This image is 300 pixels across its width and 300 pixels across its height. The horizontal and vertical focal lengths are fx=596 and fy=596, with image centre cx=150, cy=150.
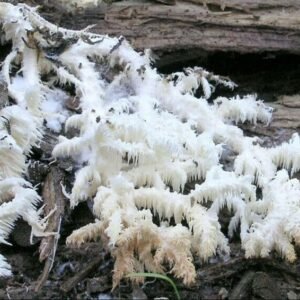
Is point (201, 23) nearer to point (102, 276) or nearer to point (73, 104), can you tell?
point (73, 104)

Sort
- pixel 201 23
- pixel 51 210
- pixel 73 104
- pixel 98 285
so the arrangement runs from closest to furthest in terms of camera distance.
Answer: pixel 98 285
pixel 51 210
pixel 73 104
pixel 201 23

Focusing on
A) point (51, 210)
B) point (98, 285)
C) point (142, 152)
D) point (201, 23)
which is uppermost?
point (201, 23)

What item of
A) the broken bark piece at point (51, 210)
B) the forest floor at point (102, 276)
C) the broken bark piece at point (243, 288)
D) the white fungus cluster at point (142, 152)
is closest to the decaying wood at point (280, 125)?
the white fungus cluster at point (142, 152)

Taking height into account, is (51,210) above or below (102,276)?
above

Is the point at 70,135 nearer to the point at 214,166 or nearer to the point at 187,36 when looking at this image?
the point at 214,166

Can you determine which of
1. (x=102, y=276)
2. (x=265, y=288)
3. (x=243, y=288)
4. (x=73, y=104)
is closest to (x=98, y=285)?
(x=102, y=276)
